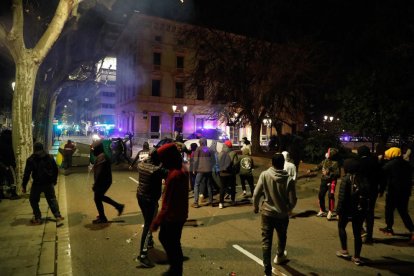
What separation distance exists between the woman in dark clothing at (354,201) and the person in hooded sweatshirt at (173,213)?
2665 millimetres

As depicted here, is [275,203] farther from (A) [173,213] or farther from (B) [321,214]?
(B) [321,214]

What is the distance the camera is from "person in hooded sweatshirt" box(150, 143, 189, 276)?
13.2ft

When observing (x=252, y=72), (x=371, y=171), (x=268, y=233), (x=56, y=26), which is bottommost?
(x=268, y=233)

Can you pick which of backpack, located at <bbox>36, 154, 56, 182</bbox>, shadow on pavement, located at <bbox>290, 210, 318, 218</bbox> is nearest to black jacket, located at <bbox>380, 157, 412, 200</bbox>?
shadow on pavement, located at <bbox>290, 210, 318, 218</bbox>

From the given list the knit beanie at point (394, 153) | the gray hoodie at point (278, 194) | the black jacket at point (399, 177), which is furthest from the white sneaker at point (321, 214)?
the gray hoodie at point (278, 194)

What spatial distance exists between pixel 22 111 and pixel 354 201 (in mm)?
8958

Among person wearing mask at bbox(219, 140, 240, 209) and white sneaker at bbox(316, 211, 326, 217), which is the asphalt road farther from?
person wearing mask at bbox(219, 140, 240, 209)

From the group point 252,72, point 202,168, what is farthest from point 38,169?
point 252,72

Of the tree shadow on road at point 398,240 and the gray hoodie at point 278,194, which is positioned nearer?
the gray hoodie at point 278,194

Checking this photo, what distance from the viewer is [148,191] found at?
Answer: 518cm

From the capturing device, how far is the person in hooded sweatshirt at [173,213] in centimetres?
401

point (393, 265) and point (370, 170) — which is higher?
point (370, 170)

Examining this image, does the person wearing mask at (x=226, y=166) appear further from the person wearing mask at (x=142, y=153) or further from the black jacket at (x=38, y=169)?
the black jacket at (x=38, y=169)

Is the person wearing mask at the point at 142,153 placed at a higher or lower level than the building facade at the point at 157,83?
lower
